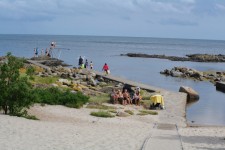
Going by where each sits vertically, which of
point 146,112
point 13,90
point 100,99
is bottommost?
point 146,112

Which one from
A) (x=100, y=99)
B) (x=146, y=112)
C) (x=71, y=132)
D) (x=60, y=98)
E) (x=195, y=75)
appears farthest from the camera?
(x=195, y=75)

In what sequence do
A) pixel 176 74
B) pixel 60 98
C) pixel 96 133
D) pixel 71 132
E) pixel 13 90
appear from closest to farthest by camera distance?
Result: pixel 71 132 < pixel 96 133 < pixel 13 90 < pixel 60 98 < pixel 176 74

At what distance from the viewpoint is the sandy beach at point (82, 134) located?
13.5 metres

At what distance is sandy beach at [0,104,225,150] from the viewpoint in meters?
13.5

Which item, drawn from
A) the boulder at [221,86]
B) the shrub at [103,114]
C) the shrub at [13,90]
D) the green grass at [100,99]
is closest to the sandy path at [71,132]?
the shrub at [103,114]

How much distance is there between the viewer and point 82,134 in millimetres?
16031

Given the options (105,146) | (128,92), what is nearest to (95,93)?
(128,92)

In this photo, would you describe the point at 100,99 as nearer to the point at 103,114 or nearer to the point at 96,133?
the point at 103,114

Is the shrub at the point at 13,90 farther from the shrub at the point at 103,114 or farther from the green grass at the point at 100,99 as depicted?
the green grass at the point at 100,99

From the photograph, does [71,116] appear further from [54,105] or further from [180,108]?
[180,108]

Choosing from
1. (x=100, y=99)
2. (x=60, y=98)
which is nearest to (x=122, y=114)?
(x=60, y=98)

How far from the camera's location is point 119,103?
28031 millimetres

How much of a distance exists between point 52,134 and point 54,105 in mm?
9143

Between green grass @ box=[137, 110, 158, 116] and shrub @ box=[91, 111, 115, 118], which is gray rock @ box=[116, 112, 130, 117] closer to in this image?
shrub @ box=[91, 111, 115, 118]
